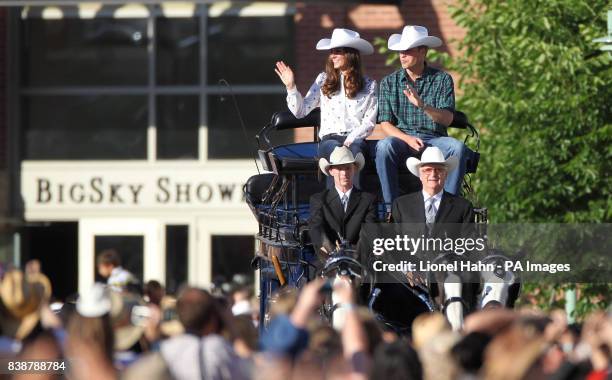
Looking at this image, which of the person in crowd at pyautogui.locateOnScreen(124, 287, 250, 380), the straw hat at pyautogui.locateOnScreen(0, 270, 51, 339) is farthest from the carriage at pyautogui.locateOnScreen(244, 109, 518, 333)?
the person in crowd at pyautogui.locateOnScreen(124, 287, 250, 380)

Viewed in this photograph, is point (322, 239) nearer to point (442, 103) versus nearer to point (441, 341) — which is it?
point (442, 103)

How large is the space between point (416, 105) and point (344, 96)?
0.60 m

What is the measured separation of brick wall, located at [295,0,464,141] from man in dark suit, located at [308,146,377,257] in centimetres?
880

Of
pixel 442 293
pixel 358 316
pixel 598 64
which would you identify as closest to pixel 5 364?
pixel 358 316

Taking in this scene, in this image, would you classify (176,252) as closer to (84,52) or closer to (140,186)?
(140,186)

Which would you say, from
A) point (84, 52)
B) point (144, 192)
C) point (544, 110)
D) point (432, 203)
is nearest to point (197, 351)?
point (432, 203)

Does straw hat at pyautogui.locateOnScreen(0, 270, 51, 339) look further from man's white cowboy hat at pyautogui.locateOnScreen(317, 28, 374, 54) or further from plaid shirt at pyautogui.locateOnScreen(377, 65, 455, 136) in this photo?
plaid shirt at pyautogui.locateOnScreen(377, 65, 455, 136)

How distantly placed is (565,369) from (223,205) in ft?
45.1

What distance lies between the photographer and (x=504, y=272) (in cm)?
930

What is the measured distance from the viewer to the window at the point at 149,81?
64.3 ft

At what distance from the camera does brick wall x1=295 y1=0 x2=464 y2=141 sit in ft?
61.3

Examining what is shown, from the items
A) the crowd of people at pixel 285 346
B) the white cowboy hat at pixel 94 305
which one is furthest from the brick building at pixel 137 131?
the white cowboy hat at pixel 94 305

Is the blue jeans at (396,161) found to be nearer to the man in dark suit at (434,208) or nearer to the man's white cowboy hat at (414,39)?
the man in dark suit at (434,208)

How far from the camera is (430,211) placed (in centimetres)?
955
